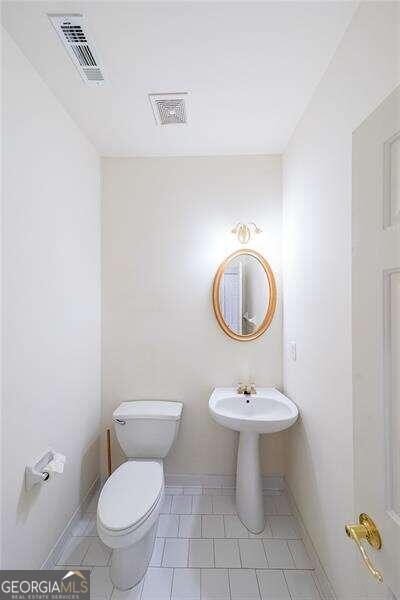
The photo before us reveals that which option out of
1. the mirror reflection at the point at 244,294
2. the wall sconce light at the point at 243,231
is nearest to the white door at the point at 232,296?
the mirror reflection at the point at 244,294

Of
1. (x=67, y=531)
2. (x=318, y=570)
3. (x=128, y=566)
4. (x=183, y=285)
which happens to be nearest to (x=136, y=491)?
(x=128, y=566)

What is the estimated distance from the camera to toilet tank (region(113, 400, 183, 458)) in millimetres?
1872

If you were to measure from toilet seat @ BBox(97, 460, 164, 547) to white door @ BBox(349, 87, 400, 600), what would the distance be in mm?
966

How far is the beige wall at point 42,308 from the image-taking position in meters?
1.16

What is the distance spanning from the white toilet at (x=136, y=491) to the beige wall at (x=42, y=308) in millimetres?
293

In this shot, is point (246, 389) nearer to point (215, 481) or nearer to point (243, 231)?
point (215, 481)

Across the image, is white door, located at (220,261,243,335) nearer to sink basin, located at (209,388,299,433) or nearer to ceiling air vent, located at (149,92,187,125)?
sink basin, located at (209,388,299,433)

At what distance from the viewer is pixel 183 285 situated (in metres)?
2.10

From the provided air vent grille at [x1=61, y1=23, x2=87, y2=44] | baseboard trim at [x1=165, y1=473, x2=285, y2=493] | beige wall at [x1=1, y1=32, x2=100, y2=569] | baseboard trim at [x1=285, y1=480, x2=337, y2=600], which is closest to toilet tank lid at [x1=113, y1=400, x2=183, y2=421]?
beige wall at [x1=1, y1=32, x2=100, y2=569]

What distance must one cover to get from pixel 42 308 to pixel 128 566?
132 cm

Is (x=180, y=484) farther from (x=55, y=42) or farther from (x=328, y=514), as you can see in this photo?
(x=55, y=42)

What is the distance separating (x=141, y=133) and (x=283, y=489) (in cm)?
268

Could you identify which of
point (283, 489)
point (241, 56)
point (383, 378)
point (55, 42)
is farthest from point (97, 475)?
point (241, 56)

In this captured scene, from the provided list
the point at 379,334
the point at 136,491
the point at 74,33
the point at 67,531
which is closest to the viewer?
the point at 379,334
